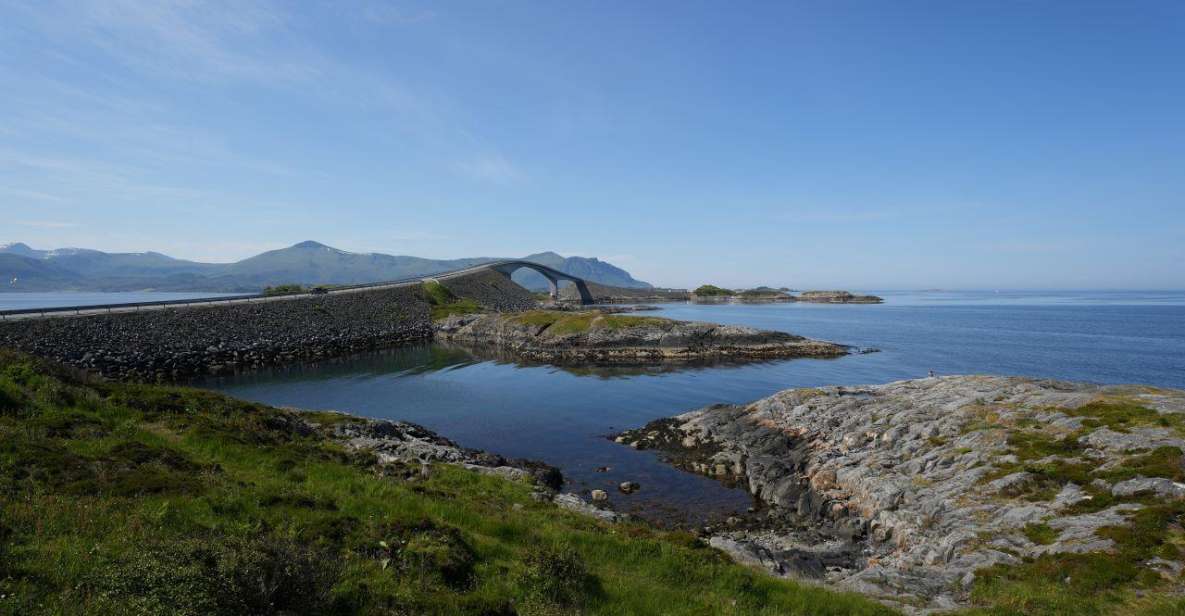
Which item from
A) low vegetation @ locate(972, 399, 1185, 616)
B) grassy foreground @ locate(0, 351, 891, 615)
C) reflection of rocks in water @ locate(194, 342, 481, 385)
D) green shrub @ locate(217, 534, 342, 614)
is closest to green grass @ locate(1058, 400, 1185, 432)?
low vegetation @ locate(972, 399, 1185, 616)

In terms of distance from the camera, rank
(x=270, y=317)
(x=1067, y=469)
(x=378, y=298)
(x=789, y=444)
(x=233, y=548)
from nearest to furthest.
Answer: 1. (x=233, y=548)
2. (x=1067, y=469)
3. (x=789, y=444)
4. (x=270, y=317)
5. (x=378, y=298)

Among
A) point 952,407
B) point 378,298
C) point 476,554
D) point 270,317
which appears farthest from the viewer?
point 378,298

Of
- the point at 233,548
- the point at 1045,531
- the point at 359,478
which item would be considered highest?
the point at 233,548

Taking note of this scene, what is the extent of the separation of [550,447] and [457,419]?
11.0 meters

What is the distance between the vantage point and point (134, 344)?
200 ft

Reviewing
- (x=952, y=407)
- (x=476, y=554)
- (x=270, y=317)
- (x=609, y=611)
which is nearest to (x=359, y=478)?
(x=476, y=554)

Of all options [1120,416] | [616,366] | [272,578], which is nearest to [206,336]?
[616,366]

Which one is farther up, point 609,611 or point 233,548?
point 233,548

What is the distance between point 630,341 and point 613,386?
3035 centimetres

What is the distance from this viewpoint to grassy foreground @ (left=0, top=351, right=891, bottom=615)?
23.4ft

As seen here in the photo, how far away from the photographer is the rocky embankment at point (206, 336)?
181ft

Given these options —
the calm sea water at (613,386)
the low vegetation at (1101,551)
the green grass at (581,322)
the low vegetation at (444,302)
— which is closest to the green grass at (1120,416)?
the low vegetation at (1101,551)

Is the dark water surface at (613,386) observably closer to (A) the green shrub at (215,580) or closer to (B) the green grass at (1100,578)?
(B) the green grass at (1100,578)

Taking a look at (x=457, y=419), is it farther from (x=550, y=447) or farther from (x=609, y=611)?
(x=609, y=611)
